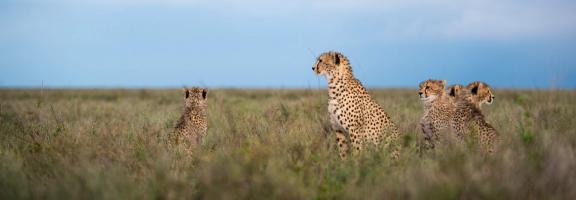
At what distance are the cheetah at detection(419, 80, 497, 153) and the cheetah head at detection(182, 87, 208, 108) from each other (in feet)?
9.19

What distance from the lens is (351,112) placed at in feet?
19.7

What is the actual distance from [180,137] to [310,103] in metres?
4.18

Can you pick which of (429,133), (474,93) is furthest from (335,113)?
(474,93)

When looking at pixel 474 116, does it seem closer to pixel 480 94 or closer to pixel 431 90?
pixel 431 90

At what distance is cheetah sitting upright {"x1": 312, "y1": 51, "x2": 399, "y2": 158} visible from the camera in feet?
19.7

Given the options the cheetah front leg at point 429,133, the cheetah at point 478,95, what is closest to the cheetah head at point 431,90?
the cheetah at point 478,95

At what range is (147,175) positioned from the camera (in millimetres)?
4926

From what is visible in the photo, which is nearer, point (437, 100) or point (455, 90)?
point (437, 100)

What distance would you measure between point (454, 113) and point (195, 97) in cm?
326

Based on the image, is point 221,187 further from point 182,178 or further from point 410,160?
point 410,160

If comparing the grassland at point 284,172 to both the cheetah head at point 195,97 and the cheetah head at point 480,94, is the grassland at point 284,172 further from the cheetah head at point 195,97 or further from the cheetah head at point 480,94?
the cheetah head at point 195,97

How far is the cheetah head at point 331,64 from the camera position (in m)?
6.25

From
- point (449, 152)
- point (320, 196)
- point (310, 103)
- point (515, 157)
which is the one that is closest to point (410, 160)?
point (449, 152)

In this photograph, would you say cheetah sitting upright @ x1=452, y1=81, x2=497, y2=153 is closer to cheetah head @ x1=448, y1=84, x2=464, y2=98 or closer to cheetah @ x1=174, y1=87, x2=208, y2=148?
cheetah head @ x1=448, y1=84, x2=464, y2=98
